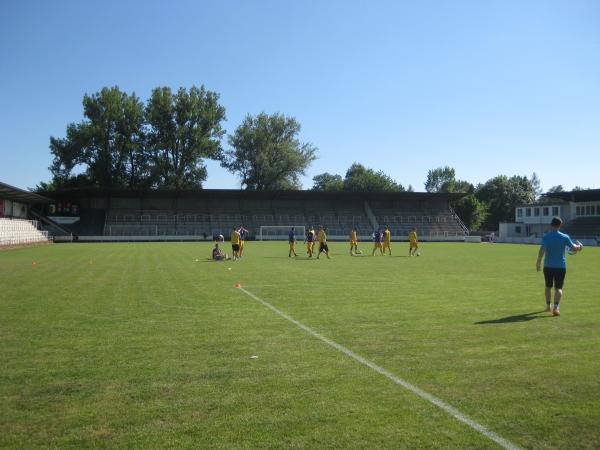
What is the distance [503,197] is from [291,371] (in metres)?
112

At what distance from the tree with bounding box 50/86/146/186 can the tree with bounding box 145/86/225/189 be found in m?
2.41

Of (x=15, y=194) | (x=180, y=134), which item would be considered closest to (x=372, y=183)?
(x=180, y=134)

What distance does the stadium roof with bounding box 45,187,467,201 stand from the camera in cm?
6704

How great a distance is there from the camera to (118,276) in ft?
57.8

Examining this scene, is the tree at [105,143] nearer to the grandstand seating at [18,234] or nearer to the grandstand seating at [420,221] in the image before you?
the grandstand seating at [18,234]

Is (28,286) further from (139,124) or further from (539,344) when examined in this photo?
(139,124)

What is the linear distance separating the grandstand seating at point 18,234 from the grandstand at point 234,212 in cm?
1076

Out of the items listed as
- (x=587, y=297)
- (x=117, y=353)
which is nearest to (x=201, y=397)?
(x=117, y=353)

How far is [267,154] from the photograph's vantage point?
8562cm

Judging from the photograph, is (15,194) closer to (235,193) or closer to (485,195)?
(235,193)

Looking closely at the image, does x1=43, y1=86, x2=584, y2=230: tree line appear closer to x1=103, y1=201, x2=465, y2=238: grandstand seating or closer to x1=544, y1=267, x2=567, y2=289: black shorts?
x1=103, y1=201, x2=465, y2=238: grandstand seating

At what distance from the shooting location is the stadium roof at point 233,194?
6704cm

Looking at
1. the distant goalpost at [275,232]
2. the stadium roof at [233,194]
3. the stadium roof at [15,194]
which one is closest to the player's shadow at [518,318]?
the stadium roof at [15,194]

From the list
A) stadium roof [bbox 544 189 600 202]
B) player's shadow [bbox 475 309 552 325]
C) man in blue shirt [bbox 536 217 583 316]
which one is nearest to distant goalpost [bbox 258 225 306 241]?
stadium roof [bbox 544 189 600 202]
